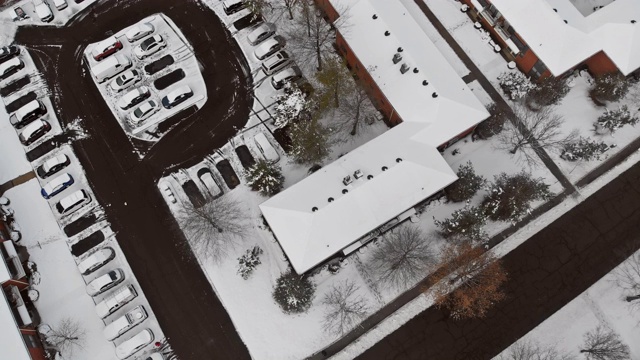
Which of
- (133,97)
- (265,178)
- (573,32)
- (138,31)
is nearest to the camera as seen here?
(265,178)

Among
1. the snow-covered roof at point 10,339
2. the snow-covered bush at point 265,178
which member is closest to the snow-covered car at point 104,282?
the snow-covered roof at point 10,339

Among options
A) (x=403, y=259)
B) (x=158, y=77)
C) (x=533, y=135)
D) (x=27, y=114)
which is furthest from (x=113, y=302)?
(x=533, y=135)

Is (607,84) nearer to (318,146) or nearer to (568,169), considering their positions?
(568,169)

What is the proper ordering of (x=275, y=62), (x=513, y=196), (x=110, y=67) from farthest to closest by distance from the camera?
(x=275, y=62) → (x=110, y=67) → (x=513, y=196)

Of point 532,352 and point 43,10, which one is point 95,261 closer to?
point 43,10

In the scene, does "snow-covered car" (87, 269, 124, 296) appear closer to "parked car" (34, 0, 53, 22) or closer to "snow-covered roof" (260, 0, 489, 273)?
"snow-covered roof" (260, 0, 489, 273)

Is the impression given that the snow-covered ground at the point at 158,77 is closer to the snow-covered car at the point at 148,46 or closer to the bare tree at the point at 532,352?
the snow-covered car at the point at 148,46
